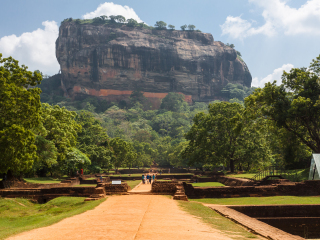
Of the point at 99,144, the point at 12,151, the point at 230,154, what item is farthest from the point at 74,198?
the point at 99,144

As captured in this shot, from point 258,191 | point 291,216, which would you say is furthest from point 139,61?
point 291,216

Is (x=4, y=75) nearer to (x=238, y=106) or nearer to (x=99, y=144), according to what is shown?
(x=238, y=106)

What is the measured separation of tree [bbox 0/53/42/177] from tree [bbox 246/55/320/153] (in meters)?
17.5

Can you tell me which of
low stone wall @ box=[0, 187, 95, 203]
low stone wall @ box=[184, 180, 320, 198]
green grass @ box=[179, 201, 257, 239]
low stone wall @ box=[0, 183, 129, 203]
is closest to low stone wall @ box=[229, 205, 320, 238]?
green grass @ box=[179, 201, 257, 239]

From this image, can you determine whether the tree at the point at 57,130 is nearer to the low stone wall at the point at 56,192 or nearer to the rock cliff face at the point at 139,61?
the low stone wall at the point at 56,192

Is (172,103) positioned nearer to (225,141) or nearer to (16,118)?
(225,141)

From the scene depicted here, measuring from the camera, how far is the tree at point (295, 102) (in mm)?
23094

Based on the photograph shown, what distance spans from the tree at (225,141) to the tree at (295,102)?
28.0 feet

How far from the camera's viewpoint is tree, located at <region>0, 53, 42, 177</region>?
18.2 meters

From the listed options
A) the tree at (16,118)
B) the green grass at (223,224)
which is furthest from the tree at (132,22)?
the green grass at (223,224)

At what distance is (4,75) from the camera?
20.2 meters

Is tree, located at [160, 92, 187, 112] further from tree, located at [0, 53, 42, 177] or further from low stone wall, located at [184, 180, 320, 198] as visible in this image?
low stone wall, located at [184, 180, 320, 198]

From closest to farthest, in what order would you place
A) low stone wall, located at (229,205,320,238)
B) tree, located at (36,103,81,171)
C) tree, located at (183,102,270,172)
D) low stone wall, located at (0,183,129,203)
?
low stone wall, located at (229,205,320,238) < low stone wall, located at (0,183,129,203) < tree, located at (36,103,81,171) < tree, located at (183,102,270,172)

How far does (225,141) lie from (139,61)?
112 m
